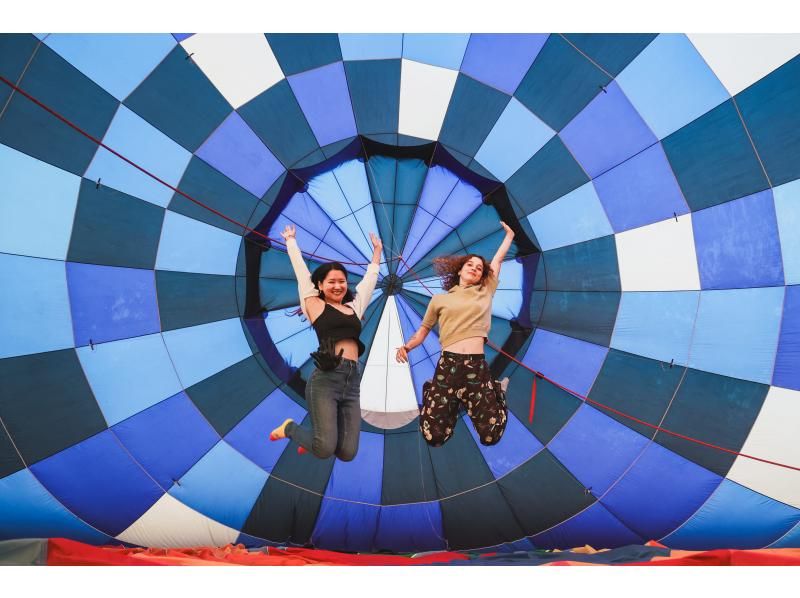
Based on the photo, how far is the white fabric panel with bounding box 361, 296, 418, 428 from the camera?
11.4ft

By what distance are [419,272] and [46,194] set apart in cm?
172

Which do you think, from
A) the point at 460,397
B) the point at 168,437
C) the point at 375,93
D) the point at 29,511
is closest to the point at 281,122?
the point at 375,93

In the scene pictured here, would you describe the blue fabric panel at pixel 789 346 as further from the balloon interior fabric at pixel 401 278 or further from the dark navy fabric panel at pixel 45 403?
the dark navy fabric panel at pixel 45 403

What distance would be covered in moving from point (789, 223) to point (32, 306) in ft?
11.4

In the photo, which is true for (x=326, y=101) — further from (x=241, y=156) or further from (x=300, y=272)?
(x=300, y=272)

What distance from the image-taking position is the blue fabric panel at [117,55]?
3.08 m

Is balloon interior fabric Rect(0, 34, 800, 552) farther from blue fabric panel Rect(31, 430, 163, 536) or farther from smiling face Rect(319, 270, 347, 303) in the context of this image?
smiling face Rect(319, 270, 347, 303)

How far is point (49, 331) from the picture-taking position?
325cm

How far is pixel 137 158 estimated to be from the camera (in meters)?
3.14

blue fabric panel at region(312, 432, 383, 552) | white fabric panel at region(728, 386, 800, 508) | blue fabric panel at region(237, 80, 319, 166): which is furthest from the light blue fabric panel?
white fabric panel at region(728, 386, 800, 508)

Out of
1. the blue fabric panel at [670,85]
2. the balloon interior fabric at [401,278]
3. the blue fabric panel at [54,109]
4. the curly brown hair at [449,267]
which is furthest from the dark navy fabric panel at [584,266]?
the blue fabric panel at [54,109]

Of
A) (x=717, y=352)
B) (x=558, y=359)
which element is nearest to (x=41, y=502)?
(x=558, y=359)

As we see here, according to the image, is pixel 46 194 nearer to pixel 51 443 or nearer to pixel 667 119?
pixel 51 443

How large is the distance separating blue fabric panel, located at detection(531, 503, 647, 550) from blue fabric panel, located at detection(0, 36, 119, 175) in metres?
2.85
